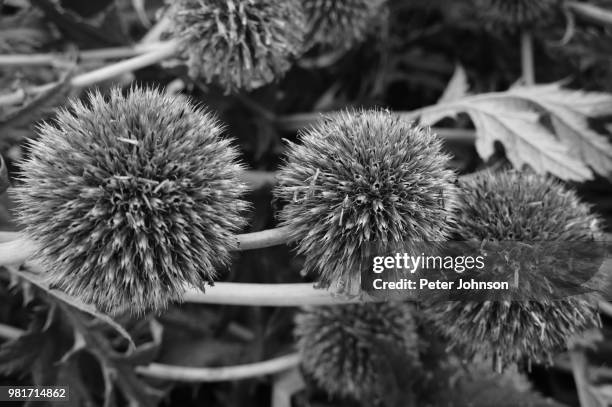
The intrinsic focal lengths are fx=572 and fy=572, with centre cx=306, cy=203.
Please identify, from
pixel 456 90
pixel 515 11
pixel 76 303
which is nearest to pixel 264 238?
pixel 76 303

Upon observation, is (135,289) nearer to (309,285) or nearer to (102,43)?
(309,285)

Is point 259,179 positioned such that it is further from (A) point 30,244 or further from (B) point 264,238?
(A) point 30,244

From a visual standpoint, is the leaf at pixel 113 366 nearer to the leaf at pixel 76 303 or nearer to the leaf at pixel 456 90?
the leaf at pixel 76 303

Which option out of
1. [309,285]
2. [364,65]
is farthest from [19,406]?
[364,65]

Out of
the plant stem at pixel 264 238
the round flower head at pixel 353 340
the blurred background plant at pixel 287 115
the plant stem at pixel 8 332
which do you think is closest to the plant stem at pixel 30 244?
the plant stem at pixel 264 238

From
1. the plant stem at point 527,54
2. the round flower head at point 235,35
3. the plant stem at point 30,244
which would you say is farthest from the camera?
the plant stem at point 527,54

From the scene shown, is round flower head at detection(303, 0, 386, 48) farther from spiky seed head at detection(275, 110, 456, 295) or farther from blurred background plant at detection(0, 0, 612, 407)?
spiky seed head at detection(275, 110, 456, 295)

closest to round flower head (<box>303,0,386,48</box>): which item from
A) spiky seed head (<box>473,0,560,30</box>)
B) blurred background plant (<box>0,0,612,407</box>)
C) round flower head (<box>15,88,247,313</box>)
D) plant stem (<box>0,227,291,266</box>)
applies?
blurred background plant (<box>0,0,612,407</box>)
